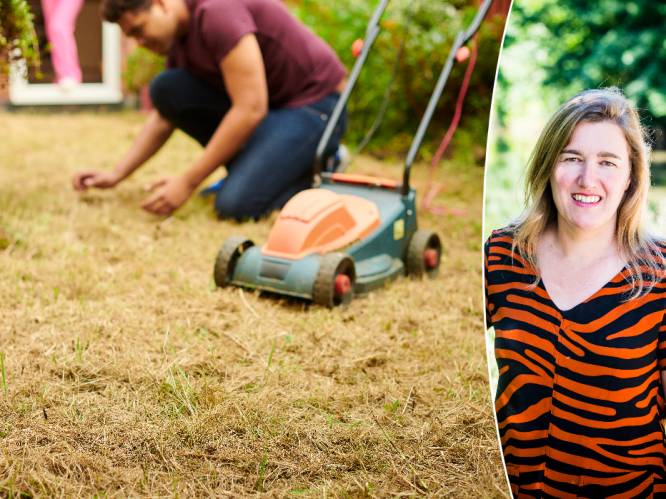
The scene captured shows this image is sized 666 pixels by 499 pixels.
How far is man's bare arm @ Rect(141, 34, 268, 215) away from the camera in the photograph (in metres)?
3.01

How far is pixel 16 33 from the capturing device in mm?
2770

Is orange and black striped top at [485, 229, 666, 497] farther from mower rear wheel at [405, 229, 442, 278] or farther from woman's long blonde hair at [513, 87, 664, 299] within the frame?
mower rear wheel at [405, 229, 442, 278]

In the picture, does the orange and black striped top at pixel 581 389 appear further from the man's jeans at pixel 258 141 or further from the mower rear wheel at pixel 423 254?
the man's jeans at pixel 258 141

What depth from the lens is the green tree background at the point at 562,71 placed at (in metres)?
1.05

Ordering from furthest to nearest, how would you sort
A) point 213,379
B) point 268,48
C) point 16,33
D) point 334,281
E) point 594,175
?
point 268,48
point 16,33
point 334,281
point 213,379
point 594,175

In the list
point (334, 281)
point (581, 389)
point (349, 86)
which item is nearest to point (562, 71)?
point (581, 389)

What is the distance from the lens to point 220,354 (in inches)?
76.2

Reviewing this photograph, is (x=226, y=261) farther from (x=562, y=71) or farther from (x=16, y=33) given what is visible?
(x=562, y=71)

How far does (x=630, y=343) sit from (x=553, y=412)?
5.1 inches

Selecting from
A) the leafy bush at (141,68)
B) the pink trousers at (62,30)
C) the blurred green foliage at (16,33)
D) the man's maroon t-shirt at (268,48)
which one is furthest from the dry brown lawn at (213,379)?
the pink trousers at (62,30)

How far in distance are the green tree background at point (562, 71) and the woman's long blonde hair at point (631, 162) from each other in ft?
0.08

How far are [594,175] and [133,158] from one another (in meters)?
2.80

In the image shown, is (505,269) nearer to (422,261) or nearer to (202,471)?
(202,471)

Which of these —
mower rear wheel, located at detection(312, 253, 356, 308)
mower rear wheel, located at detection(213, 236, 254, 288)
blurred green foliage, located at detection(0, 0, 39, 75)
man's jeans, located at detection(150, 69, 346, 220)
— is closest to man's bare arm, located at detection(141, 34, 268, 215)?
man's jeans, located at detection(150, 69, 346, 220)
